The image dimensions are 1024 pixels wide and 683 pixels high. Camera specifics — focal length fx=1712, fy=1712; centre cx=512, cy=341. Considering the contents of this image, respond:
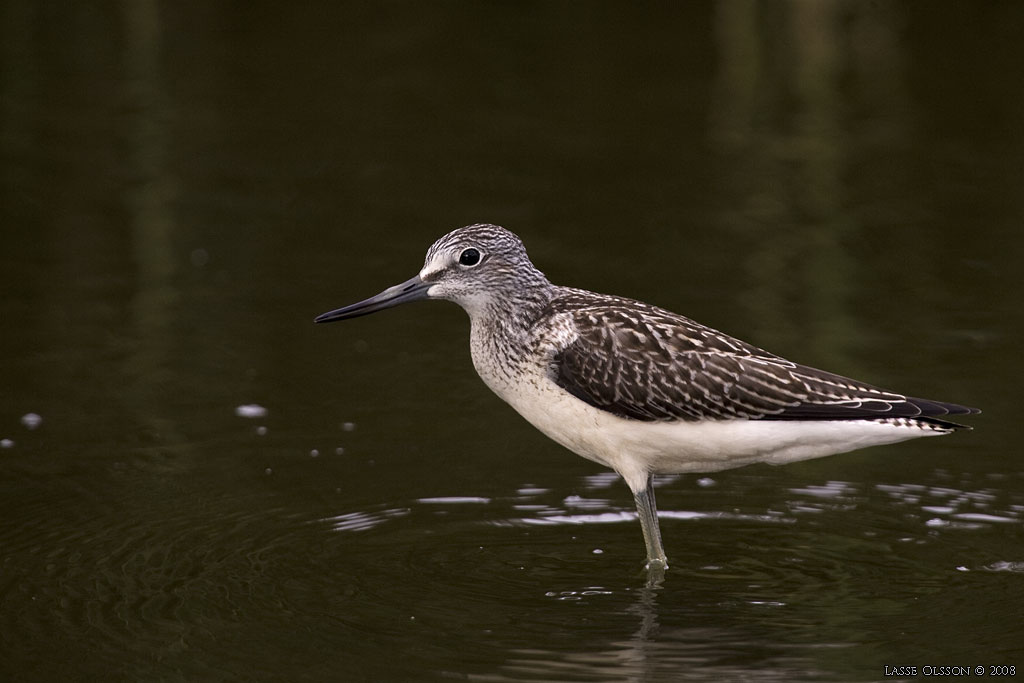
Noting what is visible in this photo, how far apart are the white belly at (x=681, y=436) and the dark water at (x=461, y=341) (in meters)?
0.55

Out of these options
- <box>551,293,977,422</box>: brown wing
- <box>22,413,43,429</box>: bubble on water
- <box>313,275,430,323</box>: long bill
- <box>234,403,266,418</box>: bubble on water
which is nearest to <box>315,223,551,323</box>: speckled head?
<box>313,275,430,323</box>: long bill

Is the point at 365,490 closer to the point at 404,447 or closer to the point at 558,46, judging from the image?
the point at 404,447

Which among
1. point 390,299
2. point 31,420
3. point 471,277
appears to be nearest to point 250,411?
point 31,420

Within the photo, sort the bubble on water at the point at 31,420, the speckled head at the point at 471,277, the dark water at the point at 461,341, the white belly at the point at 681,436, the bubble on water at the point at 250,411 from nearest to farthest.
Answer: the dark water at the point at 461,341 → the white belly at the point at 681,436 → the speckled head at the point at 471,277 → the bubble on water at the point at 31,420 → the bubble on water at the point at 250,411

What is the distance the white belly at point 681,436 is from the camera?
802 centimetres

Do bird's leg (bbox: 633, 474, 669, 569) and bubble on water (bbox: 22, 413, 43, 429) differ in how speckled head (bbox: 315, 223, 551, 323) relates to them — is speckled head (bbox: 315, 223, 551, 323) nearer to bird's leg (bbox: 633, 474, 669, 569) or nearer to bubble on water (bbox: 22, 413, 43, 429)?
bird's leg (bbox: 633, 474, 669, 569)

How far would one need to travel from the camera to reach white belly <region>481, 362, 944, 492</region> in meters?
8.02

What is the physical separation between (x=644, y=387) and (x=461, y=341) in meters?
3.81

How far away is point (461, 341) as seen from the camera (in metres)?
11.8

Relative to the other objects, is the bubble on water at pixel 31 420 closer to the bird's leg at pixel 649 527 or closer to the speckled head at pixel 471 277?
the speckled head at pixel 471 277

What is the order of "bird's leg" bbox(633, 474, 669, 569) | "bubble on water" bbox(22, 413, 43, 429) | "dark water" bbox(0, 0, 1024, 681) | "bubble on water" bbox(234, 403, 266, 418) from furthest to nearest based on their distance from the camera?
"bubble on water" bbox(234, 403, 266, 418)
"bubble on water" bbox(22, 413, 43, 429)
"bird's leg" bbox(633, 474, 669, 569)
"dark water" bbox(0, 0, 1024, 681)

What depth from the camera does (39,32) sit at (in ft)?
75.5

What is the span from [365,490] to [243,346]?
2.67m

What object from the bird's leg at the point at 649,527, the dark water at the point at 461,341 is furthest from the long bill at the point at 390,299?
the bird's leg at the point at 649,527
